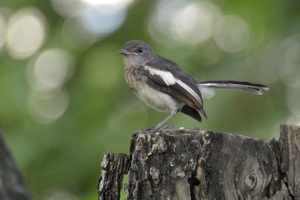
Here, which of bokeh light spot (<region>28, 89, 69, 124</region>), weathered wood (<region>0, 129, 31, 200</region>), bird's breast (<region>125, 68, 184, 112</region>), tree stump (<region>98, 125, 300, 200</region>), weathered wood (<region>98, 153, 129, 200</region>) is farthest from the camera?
bokeh light spot (<region>28, 89, 69, 124</region>)

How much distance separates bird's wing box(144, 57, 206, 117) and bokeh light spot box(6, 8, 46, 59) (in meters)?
2.21

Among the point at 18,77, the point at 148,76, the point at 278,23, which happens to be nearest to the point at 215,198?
the point at 148,76

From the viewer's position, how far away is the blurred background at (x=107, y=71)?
866 cm

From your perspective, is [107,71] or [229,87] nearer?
[229,87]

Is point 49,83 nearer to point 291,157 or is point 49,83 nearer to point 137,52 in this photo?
point 137,52

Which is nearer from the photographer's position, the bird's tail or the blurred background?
the bird's tail

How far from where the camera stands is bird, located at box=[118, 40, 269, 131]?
7.52m

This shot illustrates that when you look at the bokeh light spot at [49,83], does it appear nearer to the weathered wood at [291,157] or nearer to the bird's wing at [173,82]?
the bird's wing at [173,82]

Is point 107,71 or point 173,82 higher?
point 107,71

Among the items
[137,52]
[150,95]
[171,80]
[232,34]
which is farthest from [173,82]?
[232,34]

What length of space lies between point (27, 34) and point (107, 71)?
114cm

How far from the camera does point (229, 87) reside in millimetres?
7898

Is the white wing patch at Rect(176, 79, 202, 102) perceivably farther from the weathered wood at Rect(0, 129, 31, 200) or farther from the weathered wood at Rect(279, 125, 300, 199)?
the weathered wood at Rect(279, 125, 300, 199)

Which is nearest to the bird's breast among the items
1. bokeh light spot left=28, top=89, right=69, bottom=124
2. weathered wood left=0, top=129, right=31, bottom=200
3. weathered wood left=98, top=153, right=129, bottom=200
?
bokeh light spot left=28, top=89, right=69, bottom=124
